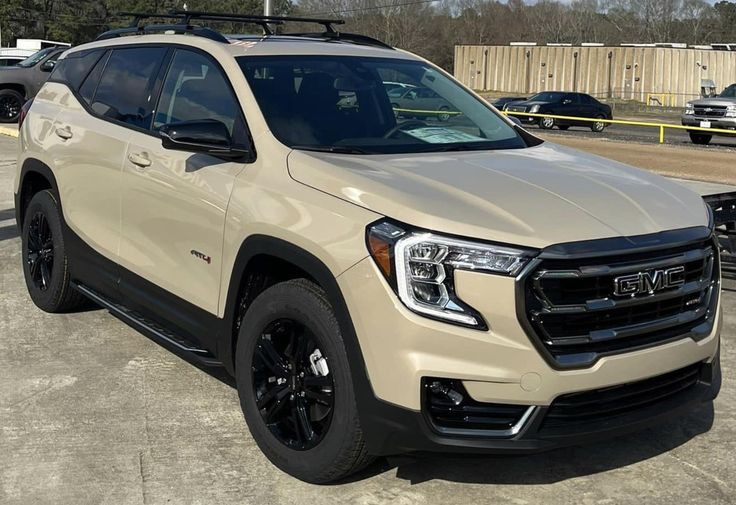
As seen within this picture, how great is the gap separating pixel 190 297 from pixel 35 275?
2277 mm

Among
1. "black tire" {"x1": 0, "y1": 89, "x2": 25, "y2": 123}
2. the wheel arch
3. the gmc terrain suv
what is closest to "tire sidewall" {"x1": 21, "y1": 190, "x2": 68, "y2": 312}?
the wheel arch

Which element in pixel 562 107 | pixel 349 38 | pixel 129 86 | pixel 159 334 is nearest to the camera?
pixel 159 334

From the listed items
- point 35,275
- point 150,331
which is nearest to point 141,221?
point 150,331

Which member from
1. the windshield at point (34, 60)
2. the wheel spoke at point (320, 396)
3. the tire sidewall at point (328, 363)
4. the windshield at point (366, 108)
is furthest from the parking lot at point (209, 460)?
the windshield at point (34, 60)

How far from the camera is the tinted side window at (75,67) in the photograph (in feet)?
18.4

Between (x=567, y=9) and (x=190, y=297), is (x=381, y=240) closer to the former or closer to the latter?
(x=190, y=297)

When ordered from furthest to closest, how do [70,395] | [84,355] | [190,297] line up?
1. [84,355]
2. [70,395]
3. [190,297]

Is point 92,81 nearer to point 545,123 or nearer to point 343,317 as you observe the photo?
point 343,317

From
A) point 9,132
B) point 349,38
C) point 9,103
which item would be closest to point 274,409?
point 349,38

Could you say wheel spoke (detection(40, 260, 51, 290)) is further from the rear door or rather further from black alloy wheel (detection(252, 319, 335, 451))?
black alloy wheel (detection(252, 319, 335, 451))

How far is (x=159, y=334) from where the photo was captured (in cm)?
455

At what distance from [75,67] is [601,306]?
159 inches

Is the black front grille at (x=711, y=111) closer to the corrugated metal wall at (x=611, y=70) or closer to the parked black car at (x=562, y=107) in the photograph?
the parked black car at (x=562, y=107)

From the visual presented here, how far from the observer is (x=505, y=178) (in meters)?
3.63
